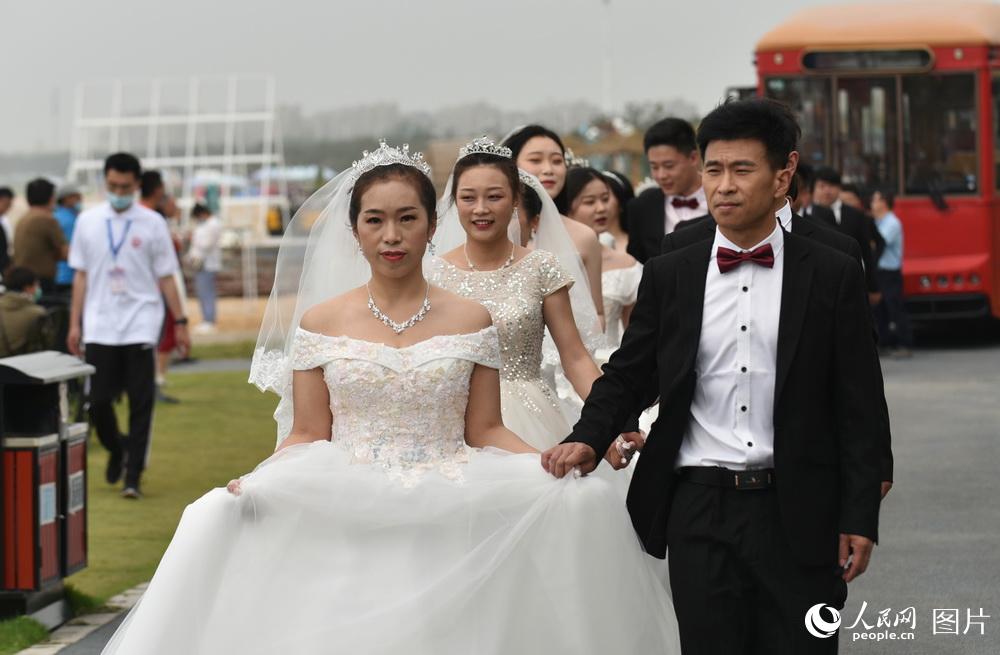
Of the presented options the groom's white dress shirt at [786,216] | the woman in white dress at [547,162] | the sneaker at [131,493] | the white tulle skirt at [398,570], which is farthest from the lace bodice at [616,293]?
the white tulle skirt at [398,570]

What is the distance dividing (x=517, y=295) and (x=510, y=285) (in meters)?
0.06

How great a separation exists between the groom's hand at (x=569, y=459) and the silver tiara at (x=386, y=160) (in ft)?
3.78

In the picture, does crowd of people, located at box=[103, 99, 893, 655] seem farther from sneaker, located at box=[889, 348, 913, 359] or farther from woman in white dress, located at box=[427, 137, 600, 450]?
sneaker, located at box=[889, 348, 913, 359]

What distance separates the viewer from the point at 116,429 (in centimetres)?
1240

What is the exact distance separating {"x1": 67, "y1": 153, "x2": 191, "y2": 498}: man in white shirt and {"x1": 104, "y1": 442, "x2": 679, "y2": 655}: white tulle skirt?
267 inches

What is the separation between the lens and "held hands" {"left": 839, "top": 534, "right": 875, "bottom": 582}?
4668 millimetres

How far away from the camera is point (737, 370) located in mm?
4754

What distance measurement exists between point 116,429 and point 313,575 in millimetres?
7601

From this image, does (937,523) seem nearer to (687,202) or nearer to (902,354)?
(687,202)

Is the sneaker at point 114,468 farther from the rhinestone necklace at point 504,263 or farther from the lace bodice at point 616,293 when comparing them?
the rhinestone necklace at point 504,263

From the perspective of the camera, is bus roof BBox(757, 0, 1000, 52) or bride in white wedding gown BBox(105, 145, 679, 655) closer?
bride in white wedding gown BBox(105, 145, 679, 655)

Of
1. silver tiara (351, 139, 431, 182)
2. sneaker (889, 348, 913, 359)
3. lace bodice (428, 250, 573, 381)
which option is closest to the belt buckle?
silver tiara (351, 139, 431, 182)

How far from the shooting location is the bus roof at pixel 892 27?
21062 mm

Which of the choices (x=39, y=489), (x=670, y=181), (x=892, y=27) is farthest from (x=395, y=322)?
(x=892, y=27)
